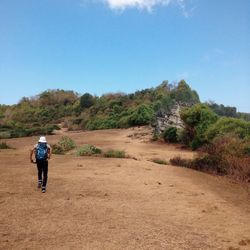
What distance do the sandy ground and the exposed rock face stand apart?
64.6 ft

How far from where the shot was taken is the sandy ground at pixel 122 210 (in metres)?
7.05

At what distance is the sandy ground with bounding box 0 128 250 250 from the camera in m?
7.05

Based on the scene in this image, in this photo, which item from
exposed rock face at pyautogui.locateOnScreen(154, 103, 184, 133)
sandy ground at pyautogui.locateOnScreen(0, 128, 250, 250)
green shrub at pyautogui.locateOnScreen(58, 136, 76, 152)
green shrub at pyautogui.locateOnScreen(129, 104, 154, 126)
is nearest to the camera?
sandy ground at pyautogui.locateOnScreen(0, 128, 250, 250)

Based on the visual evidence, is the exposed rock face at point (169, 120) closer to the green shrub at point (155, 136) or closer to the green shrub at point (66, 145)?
the green shrub at point (155, 136)

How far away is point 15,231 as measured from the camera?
7402mm

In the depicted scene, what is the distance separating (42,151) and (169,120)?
2569 centimetres

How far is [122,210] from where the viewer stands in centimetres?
927

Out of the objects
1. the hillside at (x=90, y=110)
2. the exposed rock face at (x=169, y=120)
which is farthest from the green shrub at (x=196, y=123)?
the hillside at (x=90, y=110)

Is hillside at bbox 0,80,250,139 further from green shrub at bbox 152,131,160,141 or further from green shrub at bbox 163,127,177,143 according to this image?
green shrub at bbox 163,127,177,143

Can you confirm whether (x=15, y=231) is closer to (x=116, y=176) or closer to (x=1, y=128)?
(x=116, y=176)

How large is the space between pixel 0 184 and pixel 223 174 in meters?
8.47

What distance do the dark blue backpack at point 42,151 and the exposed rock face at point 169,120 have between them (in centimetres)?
2459

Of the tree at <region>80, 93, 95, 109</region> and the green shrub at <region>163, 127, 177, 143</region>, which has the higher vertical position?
the tree at <region>80, 93, 95, 109</region>

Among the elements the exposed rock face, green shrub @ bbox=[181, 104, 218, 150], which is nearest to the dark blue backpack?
green shrub @ bbox=[181, 104, 218, 150]
